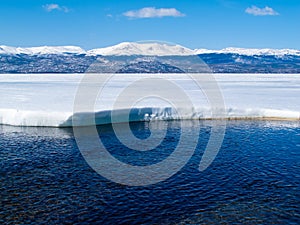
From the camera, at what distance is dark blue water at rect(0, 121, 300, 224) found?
1267cm

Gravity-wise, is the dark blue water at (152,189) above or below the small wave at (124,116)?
below

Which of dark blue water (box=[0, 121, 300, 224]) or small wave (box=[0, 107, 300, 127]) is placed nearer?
dark blue water (box=[0, 121, 300, 224])

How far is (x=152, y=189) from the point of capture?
15.4 m

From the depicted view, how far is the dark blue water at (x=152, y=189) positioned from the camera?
1267cm

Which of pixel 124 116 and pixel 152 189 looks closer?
pixel 152 189

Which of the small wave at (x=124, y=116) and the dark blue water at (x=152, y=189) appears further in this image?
the small wave at (x=124, y=116)

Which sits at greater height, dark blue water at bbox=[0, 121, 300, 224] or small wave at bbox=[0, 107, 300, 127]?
small wave at bbox=[0, 107, 300, 127]

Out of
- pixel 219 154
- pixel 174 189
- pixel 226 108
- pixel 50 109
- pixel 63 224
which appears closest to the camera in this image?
pixel 63 224

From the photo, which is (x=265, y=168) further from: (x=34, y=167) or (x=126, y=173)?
(x=34, y=167)

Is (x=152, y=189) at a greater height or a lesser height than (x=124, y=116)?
lesser

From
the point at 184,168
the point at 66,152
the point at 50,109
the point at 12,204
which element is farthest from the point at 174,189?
the point at 50,109

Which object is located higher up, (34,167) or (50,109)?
(50,109)

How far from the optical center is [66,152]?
2119 centimetres

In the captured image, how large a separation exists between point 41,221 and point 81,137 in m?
13.0
